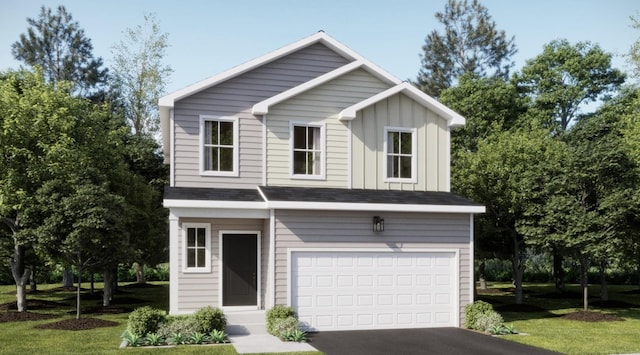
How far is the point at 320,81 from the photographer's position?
60.3ft

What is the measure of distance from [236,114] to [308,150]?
2.42 m

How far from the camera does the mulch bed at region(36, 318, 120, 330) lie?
17797mm

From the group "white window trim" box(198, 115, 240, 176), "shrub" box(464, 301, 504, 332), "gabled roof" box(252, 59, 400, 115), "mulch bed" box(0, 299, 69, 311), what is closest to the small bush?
"shrub" box(464, 301, 504, 332)

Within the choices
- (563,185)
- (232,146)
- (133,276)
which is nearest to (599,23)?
(563,185)

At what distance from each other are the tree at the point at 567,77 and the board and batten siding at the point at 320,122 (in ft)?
77.8

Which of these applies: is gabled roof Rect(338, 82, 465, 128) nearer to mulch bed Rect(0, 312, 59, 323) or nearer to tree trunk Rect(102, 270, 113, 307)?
mulch bed Rect(0, 312, 59, 323)

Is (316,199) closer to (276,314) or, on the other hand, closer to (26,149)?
(276,314)

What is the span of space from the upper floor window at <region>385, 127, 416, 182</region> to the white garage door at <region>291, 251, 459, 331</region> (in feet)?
9.18

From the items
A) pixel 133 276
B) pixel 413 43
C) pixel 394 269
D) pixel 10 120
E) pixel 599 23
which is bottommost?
pixel 133 276

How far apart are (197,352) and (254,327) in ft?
9.36

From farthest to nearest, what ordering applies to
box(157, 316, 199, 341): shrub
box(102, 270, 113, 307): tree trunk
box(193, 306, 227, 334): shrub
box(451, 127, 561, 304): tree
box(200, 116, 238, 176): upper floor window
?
box(102, 270, 113, 307): tree trunk
box(451, 127, 561, 304): tree
box(200, 116, 238, 176): upper floor window
box(193, 306, 227, 334): shrub
box(157, 316, 199, 341): shrub

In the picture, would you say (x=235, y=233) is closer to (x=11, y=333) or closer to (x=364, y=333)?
(x=364, y=333)

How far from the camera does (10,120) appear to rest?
67.6 ft

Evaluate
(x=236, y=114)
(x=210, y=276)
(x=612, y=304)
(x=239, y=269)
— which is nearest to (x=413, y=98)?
(x=236, y=114)
